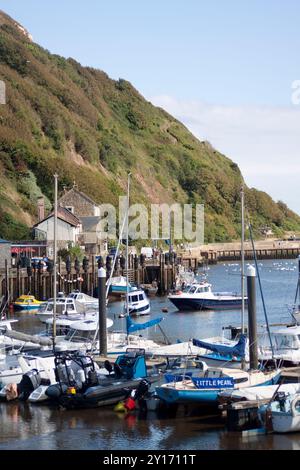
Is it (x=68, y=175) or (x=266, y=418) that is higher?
(x=68, y=175)

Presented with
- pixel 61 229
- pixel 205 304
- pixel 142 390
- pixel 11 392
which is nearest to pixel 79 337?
pixel 11 392

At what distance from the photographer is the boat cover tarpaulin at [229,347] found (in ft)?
113

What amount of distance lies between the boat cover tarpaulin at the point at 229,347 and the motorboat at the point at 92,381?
440cm

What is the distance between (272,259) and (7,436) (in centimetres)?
12649

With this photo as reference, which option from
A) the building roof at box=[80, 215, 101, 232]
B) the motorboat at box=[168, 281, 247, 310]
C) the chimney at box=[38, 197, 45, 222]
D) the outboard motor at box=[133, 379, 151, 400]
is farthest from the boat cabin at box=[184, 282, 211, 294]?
the outboard motor at box=[133, 379, 151, 400]

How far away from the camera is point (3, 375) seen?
107ft

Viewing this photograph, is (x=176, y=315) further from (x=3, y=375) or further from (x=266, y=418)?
(x=266, y=418)

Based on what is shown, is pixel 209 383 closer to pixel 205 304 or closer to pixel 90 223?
pixel 205 304

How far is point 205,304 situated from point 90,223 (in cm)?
3837

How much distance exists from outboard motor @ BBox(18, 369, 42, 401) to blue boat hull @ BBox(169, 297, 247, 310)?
112 feet

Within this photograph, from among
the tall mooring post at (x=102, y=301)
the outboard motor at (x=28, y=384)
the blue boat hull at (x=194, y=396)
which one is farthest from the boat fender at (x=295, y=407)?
the tall mooring post at (x=102, y=301)

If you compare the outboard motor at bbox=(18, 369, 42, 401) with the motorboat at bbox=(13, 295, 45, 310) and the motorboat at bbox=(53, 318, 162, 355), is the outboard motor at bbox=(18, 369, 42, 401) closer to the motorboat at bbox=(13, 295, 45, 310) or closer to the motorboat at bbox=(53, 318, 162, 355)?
the motorboat at bbox=(53, 318, 162, 355)
